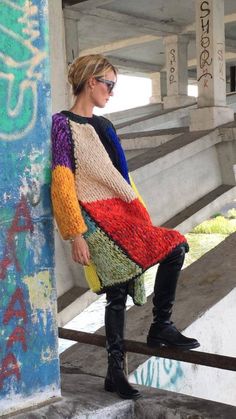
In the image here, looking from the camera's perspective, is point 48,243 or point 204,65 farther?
point 204,65

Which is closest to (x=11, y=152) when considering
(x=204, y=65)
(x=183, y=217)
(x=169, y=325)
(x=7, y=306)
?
(x=7, y=306)

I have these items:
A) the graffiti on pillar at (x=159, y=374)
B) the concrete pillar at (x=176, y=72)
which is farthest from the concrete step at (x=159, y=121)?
the graffiti on pillar at (x=159, y=374)

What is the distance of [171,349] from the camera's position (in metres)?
3.12

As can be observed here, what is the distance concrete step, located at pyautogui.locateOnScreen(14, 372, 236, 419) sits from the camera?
2930mm

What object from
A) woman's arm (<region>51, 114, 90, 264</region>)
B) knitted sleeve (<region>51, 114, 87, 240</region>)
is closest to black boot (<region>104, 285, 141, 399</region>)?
woman's arm (<region>51, 114, 90, 264</region>)

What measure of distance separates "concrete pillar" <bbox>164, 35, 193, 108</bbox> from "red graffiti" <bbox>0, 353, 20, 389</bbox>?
1673 cm

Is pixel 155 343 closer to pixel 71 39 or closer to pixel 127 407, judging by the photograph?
pixel 127 407

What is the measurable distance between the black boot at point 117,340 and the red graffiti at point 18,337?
45cm

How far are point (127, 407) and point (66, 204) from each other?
3.61 ft

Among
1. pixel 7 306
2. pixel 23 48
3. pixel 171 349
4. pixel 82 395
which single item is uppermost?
pixel 23 48

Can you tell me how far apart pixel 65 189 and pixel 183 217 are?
5897 millimetres

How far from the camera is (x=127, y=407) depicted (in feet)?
10.2

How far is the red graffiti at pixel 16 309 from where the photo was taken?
2.87 m

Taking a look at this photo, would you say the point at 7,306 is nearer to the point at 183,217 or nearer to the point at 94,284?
the point at 94,284
